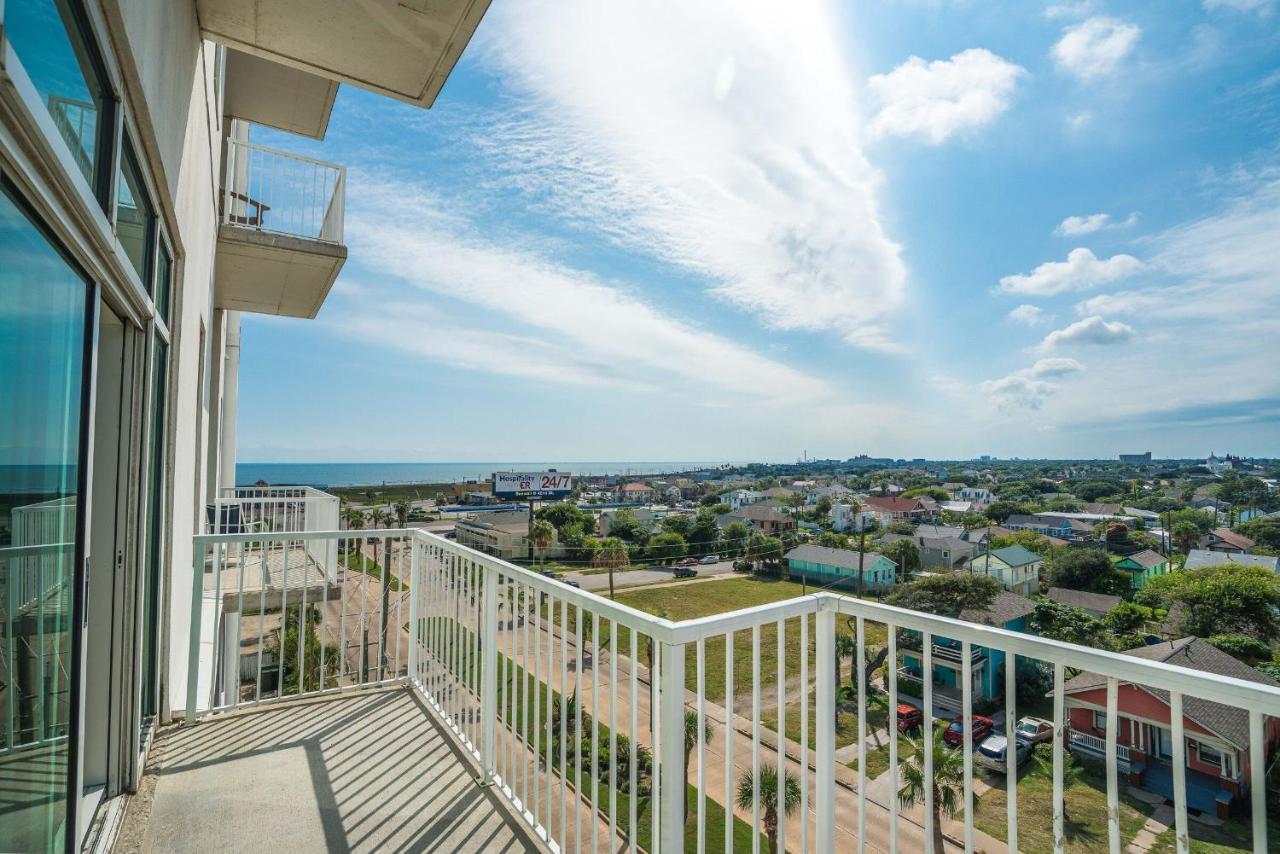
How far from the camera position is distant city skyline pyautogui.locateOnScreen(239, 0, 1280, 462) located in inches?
383

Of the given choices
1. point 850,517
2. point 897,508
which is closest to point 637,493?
point 850,517

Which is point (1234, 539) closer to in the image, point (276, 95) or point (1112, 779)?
point (1112, 779)

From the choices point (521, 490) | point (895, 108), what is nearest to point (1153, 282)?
point (895, 108)

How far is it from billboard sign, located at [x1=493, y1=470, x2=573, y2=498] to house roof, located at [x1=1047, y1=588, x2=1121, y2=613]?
25.0 meters

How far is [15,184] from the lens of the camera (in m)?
1.00

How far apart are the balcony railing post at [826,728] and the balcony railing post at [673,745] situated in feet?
1.44

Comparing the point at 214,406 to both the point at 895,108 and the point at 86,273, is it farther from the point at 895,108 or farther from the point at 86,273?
the point at 895,108

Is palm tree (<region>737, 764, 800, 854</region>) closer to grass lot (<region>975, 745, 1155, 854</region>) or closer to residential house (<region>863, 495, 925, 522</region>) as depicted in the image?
grass lot (<region>975, 745, 1155, 854</region>)

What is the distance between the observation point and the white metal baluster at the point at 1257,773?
93 cm

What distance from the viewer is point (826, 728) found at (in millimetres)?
1734

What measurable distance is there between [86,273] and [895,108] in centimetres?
2061

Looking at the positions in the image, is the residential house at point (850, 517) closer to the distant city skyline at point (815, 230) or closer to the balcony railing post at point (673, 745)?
the distant city skyline at point (815, 230)

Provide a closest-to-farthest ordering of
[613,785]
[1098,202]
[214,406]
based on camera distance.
Answer: [613,785] < [214,406] < [1098,202]

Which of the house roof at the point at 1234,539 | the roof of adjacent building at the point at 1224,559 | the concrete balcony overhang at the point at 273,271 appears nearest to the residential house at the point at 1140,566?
the roof of adjacent building at the point at 1224,559
